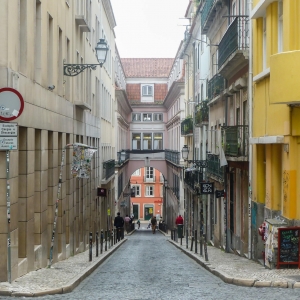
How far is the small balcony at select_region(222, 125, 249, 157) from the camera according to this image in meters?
20.7

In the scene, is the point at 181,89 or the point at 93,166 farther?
the point at 181,89

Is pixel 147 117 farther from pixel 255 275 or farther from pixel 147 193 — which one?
pixel 255 275

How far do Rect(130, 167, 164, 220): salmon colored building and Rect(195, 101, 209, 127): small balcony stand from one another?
5612 centimetres

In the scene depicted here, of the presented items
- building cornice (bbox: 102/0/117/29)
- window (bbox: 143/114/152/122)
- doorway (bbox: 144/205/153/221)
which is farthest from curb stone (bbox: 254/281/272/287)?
doorway (bbox: 144/205/153/221)

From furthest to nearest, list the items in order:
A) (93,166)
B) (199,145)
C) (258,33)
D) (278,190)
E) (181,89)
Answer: (181,89) < (199,145) < (93,166) < (258,33) < (278,190)

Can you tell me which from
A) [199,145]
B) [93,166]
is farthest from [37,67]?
[199,145]

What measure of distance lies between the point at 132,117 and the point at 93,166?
1676 inches

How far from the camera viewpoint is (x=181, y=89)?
176 ft

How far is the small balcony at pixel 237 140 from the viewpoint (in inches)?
816

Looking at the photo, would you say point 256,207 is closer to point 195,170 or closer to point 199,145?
point 195,170

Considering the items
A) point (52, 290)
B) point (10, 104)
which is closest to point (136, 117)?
point (52, 290)

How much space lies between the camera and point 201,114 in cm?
3516

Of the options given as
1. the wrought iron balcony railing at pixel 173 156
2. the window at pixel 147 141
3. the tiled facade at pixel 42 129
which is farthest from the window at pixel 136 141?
the tiled facade at pixel 42 129

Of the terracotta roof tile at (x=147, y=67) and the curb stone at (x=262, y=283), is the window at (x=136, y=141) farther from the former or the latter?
the curb stone at (x=262, y=283)
